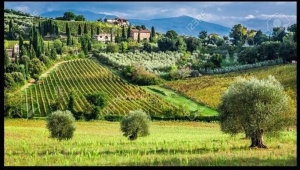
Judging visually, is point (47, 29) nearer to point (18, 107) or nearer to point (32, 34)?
point (32, 34)

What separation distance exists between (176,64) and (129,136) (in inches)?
1114

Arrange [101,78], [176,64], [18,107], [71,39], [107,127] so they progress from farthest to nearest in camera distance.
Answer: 1. [176,64]
2. [101,78]
3. [71,39]
4. [107,127]
5. [18,107]

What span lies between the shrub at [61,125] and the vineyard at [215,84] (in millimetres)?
18230

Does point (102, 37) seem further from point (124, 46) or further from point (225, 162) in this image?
point (225, 162)

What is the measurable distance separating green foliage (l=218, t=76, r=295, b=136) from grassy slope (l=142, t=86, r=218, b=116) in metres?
19.9

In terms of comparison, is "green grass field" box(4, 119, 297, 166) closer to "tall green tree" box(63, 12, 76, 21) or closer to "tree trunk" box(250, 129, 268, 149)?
"tree trunk" box(250, 129, 268, 149)

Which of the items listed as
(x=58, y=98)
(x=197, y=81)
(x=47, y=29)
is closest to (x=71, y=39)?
(x=47, y=29)

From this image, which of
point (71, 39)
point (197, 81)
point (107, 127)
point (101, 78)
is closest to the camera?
point (107, 127)

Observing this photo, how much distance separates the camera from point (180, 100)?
4744 cm

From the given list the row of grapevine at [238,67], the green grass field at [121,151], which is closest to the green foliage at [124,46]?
the row of grapevine at [238,67]

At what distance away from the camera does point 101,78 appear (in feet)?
147

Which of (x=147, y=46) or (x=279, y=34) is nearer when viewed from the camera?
(x=147, y=46)

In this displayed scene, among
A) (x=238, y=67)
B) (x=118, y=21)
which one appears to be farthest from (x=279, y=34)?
(x=118, y=21)

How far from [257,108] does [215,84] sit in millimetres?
27188
